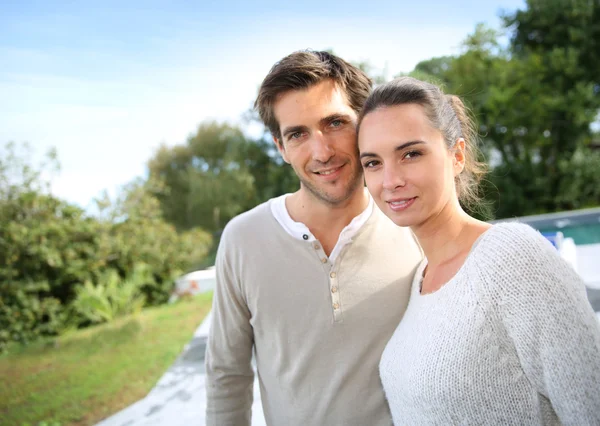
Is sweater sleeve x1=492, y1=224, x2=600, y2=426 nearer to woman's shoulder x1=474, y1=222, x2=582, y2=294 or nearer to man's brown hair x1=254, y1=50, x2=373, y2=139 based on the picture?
woman's shoulder x1=474, y1=222, x2=582, y2=294

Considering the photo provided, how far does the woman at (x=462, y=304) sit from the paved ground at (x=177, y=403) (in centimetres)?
214

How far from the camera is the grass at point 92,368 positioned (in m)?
3.93

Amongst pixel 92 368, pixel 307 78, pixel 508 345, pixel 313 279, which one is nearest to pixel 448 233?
pixel 508 345

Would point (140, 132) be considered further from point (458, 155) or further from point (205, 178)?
point (458, 155)

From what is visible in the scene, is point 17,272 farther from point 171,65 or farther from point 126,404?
point 171,65

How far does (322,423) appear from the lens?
4.94 feet

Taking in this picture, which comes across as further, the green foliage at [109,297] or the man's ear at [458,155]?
the green foliage at [109,297]

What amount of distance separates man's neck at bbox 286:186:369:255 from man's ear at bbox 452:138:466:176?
385 mm

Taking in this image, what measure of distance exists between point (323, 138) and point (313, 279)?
1.62ft

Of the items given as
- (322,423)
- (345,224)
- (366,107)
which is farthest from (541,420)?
(366,107)

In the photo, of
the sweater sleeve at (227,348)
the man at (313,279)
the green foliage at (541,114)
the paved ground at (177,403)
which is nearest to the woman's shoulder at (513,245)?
the man at (313,279)

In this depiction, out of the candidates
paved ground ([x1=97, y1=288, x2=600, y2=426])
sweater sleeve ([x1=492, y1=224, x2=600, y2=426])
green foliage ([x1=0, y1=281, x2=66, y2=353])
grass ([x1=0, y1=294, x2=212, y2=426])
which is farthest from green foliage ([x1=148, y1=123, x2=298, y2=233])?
sweater sleeve ([x1=492, y1=224, x2=600, y2=426])

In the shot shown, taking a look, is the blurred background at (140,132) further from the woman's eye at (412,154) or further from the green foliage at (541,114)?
the woman's eye at (412,154)

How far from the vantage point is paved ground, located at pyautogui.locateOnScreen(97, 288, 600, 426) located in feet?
10.6
